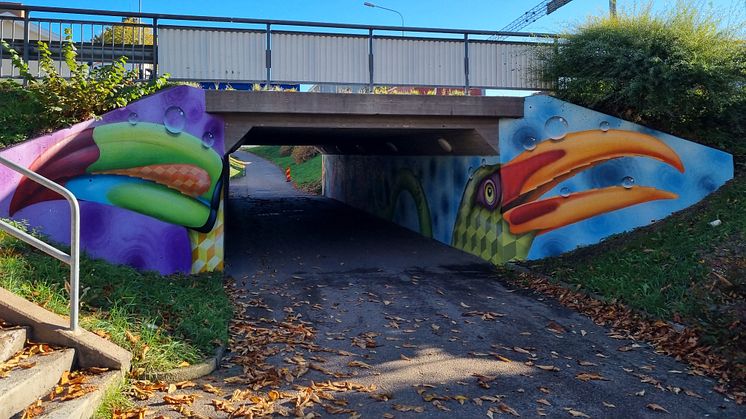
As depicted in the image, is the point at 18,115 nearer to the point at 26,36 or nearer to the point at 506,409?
the point at 26,36

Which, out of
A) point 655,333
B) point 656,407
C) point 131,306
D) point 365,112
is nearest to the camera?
point 656,407

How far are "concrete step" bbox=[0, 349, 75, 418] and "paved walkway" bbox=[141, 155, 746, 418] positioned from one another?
3.53 feet

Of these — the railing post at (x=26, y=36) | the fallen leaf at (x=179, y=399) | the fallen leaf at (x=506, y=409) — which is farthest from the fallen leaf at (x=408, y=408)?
the railing post at (x=26, y=36)

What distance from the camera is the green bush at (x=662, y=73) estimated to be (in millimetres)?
9469

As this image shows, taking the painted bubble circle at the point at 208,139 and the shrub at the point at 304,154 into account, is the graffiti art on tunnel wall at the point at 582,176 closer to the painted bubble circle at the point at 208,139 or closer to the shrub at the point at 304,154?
the painted bubble circle at the point at 208,139

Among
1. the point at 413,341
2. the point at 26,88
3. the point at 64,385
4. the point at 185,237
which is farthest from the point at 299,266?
the point at 64,385

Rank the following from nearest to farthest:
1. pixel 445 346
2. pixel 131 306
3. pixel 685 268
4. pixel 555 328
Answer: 1. pixel 131 306
2. pixel 445 346
3. pixel 555 328
4. pixel 685 268

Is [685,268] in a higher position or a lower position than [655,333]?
higher

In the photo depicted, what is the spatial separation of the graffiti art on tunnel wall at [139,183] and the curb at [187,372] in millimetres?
3858

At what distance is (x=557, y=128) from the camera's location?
32.3 ft

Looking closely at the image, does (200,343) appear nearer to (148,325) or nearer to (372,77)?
(148,325)

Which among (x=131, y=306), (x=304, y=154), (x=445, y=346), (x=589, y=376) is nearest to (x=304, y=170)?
(x=304, y=154)

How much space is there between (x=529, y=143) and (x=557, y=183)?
88 centimetres

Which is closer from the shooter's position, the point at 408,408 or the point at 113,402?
the point at 113,402
